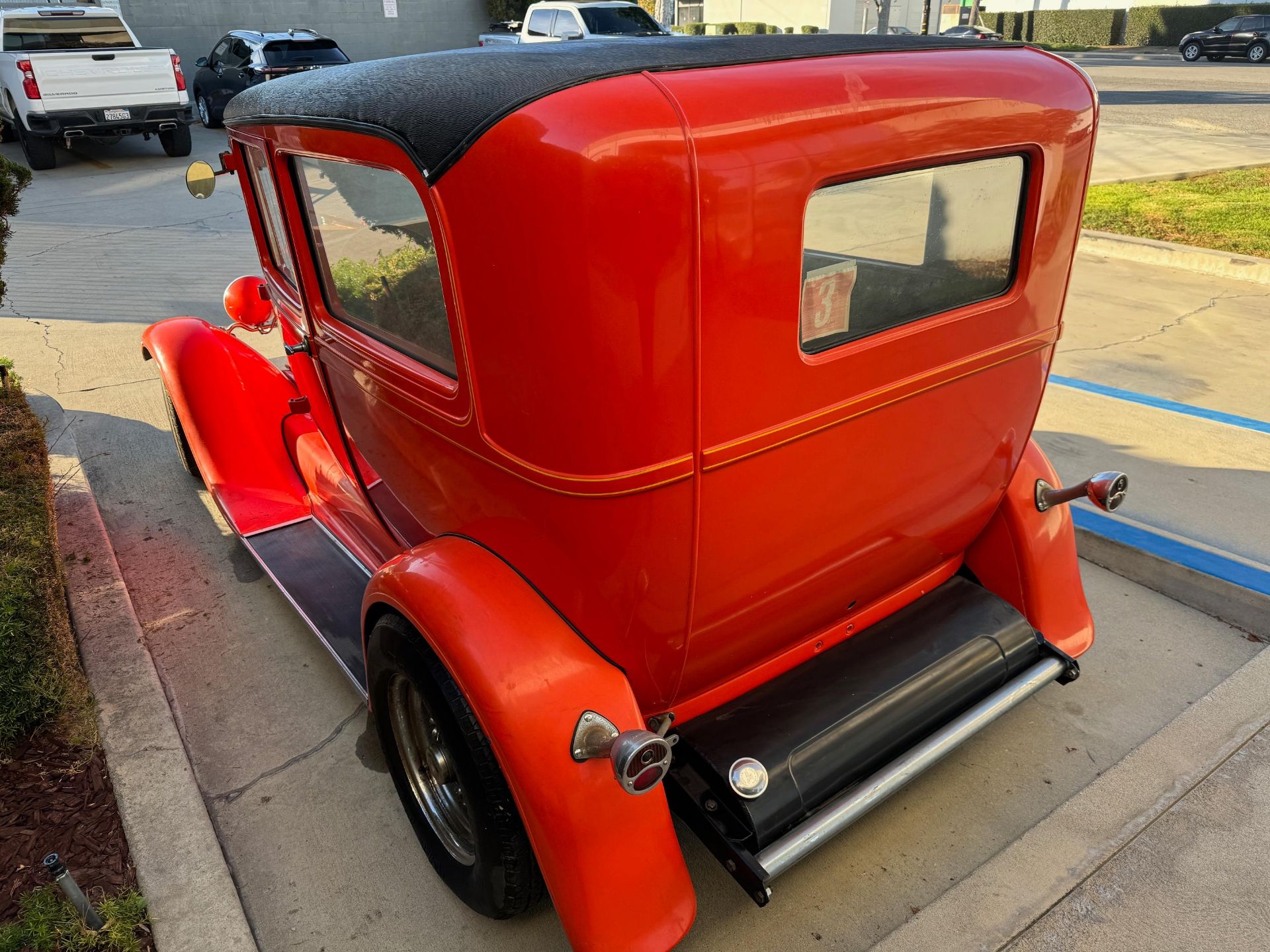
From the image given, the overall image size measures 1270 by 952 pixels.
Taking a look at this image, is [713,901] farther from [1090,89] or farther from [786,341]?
[1090,89]

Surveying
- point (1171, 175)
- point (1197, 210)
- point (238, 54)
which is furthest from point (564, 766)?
point (238, 54)

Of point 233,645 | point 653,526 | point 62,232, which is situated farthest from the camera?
point 62,232

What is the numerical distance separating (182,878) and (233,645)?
1122 mm

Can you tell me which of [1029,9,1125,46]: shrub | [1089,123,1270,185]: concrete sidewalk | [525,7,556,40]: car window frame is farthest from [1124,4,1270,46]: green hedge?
[525,7,556,40]: car window frame

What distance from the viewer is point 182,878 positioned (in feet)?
7.41

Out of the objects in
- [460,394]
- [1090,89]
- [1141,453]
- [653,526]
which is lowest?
[1141,453]

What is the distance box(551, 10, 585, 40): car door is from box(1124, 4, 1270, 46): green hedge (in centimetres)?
2749

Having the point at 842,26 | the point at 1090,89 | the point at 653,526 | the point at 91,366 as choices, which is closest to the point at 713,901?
the point at 653,526

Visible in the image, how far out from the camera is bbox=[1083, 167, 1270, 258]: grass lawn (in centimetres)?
751

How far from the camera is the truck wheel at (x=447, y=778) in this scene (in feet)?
6.46

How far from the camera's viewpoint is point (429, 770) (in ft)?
7.91

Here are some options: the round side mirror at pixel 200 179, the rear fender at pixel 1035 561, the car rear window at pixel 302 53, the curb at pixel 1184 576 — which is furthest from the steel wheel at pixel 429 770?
the car rear window at pixel 302 53

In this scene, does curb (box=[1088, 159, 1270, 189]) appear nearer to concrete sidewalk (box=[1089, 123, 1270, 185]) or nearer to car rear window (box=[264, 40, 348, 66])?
concrete sidewalk (box=[1089, 123, 1270, 185])

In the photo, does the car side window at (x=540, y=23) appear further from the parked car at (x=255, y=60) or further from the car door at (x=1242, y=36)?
the car door at (x=1242, y=36)
